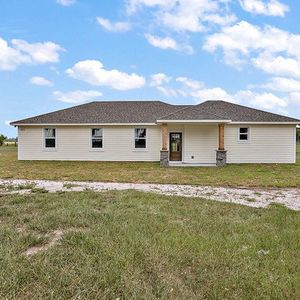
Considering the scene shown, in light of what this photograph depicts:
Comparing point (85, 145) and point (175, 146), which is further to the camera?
point (85, 145)

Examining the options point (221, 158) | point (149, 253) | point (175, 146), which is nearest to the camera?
point (149, 253)

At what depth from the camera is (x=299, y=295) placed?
116 inches

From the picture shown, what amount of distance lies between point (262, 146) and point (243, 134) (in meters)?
1.36

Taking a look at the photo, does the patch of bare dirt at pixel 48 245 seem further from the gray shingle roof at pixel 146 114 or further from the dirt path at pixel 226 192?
the gray shingle roof at pixel 146 114

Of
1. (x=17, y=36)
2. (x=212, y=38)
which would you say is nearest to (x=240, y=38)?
(x=212, y=38)

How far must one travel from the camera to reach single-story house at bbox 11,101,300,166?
18781mm

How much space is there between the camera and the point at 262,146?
61.8 feet

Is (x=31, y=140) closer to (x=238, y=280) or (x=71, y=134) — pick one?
(x=71, y=134)

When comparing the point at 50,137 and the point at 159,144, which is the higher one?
the point at 50,137

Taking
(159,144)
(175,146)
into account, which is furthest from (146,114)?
(175,146)

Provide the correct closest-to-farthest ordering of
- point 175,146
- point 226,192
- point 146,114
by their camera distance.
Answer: point 226,192, point 175,146, point 146,114

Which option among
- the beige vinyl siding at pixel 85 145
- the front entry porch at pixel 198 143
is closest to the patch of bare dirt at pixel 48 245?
the front entry porch at pixel 198 143

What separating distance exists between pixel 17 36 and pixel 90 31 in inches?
225

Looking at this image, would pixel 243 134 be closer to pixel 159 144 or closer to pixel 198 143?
pixel 198 143
